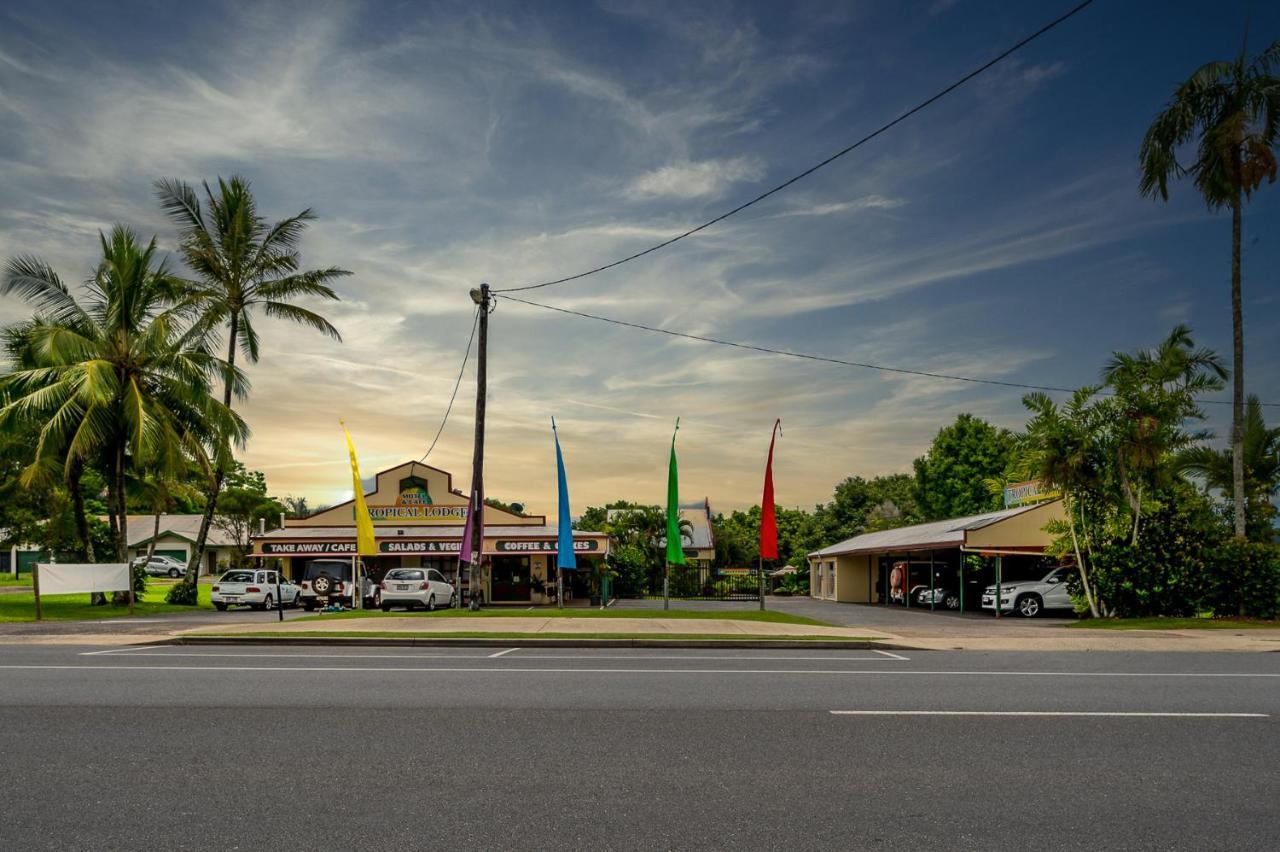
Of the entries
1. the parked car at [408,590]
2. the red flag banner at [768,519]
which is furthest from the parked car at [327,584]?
the red flag banner at [768,519]

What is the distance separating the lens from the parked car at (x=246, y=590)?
3216 centimetres

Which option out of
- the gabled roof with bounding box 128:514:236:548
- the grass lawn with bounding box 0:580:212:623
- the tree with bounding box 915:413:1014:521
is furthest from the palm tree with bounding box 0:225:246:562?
the tree with bounding box 915:413:1014:521

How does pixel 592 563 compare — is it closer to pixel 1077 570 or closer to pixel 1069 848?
pixel 1077 570

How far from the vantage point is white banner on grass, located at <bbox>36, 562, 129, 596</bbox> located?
78.6 ft

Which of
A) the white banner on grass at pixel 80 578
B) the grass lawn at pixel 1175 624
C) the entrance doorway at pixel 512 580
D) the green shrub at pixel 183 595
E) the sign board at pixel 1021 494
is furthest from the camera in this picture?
the entrance doorway at pixel 512 580

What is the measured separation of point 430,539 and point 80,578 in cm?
1444

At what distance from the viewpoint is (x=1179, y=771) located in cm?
632

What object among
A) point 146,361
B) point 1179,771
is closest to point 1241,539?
point 1179,771

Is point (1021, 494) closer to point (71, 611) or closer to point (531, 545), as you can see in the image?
point (531, 545)

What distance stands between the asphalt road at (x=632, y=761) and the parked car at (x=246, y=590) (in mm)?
21938

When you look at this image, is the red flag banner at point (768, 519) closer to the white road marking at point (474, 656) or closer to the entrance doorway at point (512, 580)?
the white road marking at point (474, 656)

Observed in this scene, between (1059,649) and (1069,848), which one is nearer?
(1069,848)

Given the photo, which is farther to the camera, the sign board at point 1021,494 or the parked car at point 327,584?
the sign board at point 1021,494

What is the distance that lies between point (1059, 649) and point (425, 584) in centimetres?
2048
